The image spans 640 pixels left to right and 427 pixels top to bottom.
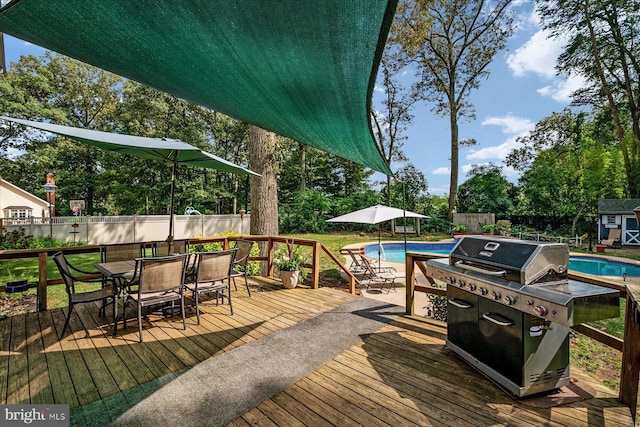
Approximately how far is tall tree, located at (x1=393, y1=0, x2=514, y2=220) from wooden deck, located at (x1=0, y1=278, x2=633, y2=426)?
50.7 ft

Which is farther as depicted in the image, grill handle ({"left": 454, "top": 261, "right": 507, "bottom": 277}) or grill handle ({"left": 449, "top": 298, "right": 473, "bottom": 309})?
grill handle ({"left": 449, "top": 298, "right": 473, "bottom": 309})

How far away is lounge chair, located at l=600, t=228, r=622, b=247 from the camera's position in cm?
1271

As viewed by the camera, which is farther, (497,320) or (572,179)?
(572,179)

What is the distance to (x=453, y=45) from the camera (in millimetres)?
16375

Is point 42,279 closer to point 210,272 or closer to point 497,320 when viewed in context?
point 210,272

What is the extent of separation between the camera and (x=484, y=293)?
2.15 m

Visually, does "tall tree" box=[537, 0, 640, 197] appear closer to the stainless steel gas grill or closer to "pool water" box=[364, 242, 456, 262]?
"pool water" box=[364, 242, 456, 262]

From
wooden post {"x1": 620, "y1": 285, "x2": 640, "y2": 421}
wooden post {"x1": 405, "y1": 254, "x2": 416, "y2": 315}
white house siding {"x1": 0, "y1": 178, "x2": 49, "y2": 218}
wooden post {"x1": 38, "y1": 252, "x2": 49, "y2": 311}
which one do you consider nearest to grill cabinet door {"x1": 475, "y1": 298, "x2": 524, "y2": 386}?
wooden post {"x1": 620, "y1": 285, "x2": 640, "y2": 421}

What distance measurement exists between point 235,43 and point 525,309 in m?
2.28

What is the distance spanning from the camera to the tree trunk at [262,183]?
589 centimetres

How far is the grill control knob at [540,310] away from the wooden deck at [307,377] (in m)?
0.69

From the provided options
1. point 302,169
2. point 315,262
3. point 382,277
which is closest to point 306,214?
point 302,169

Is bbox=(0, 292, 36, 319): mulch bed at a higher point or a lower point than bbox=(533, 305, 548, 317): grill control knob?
lower

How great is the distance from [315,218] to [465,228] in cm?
840
